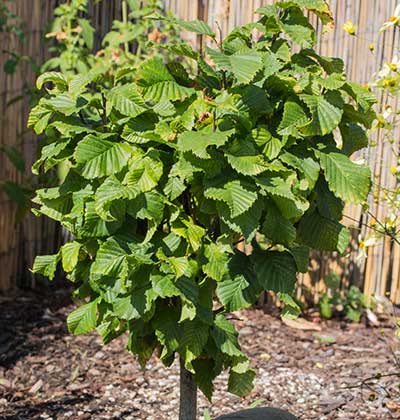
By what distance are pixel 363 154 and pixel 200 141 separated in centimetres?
251

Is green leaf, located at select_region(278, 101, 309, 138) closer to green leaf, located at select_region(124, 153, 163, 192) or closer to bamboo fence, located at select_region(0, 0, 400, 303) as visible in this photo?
green leaf, located at select_region(124, 153, 163, 192)

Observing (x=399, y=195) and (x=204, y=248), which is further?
(x=399, y=195)

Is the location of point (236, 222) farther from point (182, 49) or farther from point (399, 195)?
point (399, 195)

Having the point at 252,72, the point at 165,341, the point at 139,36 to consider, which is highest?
the point at 139,36

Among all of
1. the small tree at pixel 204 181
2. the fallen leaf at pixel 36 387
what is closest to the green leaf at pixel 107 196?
the small tree at pixel 204 181

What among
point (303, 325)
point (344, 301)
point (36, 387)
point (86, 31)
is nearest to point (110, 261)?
point (36, 387)

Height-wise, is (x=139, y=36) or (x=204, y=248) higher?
(x=139, y=36)

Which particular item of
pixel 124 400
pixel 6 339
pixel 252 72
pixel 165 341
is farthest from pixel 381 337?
pixel 252 72

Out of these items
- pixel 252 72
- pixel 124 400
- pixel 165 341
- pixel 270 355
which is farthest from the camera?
pixel 270 355

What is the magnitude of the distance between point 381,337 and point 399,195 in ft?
5.00

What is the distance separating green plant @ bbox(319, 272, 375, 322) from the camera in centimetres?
459

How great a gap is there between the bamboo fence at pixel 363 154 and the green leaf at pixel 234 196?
2.21m

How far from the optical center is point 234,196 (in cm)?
212

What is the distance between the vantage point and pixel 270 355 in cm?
415
